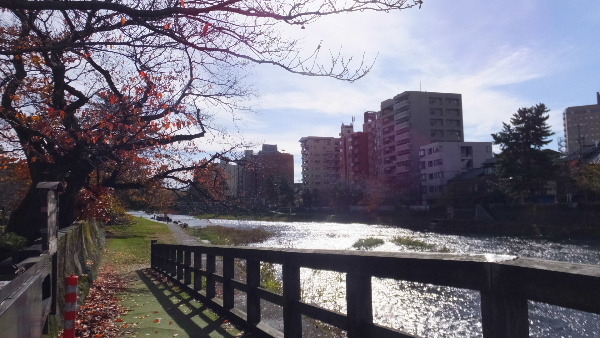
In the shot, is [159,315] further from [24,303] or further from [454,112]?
[454,112]

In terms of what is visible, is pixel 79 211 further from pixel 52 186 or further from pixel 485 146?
pixel 485 146

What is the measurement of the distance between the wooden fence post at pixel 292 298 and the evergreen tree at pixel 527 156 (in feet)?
125

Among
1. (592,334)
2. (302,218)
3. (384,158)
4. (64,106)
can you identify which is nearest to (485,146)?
(384,158)

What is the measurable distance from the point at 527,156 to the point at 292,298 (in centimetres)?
3886

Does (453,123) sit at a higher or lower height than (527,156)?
higher

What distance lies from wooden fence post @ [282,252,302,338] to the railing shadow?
139cm

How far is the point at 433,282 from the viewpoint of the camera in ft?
9.19

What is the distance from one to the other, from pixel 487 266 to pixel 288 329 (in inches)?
106

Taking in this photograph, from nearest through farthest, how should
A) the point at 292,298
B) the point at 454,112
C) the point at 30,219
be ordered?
the point at 292,298
the point at 30,219
the point at 454,112

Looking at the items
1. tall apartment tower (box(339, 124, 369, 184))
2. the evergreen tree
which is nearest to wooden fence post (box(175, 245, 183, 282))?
the evergreen tree

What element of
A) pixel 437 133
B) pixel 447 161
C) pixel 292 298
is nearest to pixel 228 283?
pixel 292 298

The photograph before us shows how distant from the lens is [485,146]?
197 ft

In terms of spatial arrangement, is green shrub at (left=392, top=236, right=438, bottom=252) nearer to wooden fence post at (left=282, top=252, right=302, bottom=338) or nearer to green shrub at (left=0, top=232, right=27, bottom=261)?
green shrub at (left=0, top=232, right=27, bottom=261)

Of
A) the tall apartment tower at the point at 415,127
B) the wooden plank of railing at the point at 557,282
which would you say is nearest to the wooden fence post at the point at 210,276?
the wooden plank of railing at the point at 557,282
